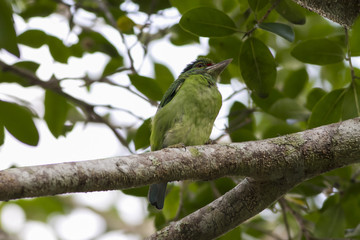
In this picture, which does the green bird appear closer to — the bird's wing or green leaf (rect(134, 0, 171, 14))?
the bird's wing

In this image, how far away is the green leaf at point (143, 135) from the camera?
3.72 meters

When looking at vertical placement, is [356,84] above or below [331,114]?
above

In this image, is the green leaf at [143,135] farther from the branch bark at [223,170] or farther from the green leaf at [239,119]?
the branch bark at [223,170]

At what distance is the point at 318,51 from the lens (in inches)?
124

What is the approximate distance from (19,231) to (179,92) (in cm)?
641

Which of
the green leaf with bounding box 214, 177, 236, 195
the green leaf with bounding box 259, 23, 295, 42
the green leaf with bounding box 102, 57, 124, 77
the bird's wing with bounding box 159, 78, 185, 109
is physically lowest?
the green leaf with bounding box 214, 177, 236, 195

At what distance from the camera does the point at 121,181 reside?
2000mm

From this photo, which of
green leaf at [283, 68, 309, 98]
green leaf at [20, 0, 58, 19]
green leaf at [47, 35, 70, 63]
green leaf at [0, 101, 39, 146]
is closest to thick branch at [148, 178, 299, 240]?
green leaf at [0, 101, 39, 146]

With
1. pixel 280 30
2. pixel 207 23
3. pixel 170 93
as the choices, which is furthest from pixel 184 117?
pixel 280 30

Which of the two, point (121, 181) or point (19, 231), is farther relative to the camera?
point (19, 231)

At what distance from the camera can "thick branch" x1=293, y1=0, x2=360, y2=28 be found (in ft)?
8.41

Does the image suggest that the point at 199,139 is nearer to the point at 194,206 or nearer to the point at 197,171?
the point at 194,206

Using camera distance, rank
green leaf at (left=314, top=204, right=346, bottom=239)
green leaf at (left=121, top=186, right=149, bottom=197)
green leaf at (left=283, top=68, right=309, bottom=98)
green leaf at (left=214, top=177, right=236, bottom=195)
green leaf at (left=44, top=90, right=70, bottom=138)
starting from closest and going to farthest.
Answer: green leaf at (left=314, top=204, right=346, bottom=239)
green leaf at (left=121, top=186, right=149, bottom=197)
green leaf at (left=214, top=177, right=236, bottom=195)
green leaf at (left=44, top=90, right=70, bottom=138)
green leaf at (left=283, top=68, right=309, bottom=98)

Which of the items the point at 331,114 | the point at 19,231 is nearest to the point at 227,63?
the point at 331,114
